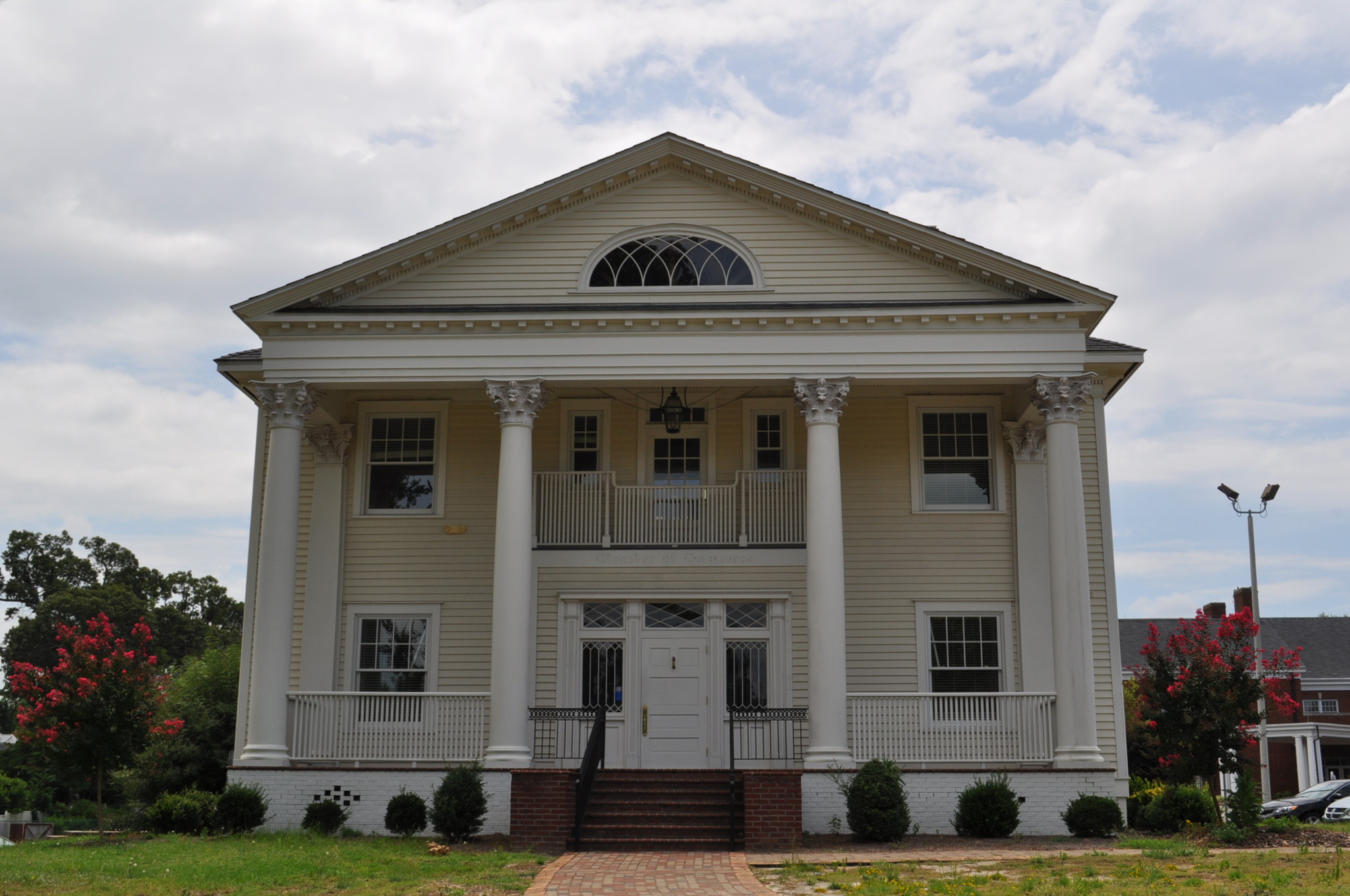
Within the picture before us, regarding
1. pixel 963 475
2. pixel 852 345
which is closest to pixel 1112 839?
pixel 963 475

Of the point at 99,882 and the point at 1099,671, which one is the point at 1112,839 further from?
the point at 99,882

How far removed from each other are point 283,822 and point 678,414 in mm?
8761

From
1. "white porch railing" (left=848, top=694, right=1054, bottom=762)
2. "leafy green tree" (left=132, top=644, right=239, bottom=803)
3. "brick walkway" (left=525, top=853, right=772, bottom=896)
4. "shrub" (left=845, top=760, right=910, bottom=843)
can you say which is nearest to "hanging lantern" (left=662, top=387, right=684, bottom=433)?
"white porch railing" (left=848, top=694, right=1054, bottom=762)

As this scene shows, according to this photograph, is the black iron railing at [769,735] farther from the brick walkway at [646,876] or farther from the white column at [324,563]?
the white column at [324,563]

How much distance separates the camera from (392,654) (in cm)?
2094

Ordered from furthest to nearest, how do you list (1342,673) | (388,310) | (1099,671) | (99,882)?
(1342,673), (1099,671), (388,310), (99,882)

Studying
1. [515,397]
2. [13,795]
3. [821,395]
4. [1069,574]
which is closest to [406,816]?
[515,397]

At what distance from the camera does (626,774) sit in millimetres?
17953

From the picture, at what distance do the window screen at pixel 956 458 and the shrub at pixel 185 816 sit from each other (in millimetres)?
12382

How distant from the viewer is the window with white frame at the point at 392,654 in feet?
68.3

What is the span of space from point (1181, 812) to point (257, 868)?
12820 millimetres

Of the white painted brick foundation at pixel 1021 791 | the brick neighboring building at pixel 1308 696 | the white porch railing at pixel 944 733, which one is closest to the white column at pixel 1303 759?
the brick neighboring building at pixel 1308 696

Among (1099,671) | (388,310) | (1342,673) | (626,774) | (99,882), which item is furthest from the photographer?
(1342,673)

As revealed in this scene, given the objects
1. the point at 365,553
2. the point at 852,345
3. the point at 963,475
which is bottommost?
the point at 365,553
